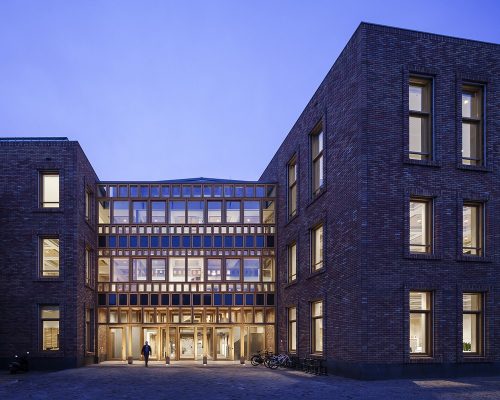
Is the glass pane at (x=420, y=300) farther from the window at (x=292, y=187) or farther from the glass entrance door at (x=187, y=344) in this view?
the glass entrance door at (x=187, y=344)

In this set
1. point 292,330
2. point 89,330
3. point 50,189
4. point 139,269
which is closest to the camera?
point 50,189

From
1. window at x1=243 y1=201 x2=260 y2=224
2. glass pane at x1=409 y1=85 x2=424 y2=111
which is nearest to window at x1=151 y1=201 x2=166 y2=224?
window at x1=243 y1=201 x2=260 y2=224

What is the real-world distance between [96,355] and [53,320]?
6132 millimetres

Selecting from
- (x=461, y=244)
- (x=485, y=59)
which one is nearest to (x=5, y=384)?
(x=461, y=244)

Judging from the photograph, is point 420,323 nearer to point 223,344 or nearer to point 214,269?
point 214,269

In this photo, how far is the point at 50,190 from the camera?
3481 centimetres

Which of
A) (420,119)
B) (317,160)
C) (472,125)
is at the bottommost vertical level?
(317,160)

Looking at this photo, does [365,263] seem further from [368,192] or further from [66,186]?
[66,186]

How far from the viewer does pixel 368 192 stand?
24.1 meters

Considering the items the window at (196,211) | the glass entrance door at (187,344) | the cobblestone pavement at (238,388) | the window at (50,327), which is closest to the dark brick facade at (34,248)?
the window at (50,327)

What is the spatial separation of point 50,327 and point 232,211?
46.3 ft

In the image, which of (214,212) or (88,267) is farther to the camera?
(214,212)

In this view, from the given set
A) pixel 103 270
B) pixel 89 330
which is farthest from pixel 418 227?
pixel 103 270

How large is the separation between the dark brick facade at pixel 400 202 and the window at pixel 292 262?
9984mm
